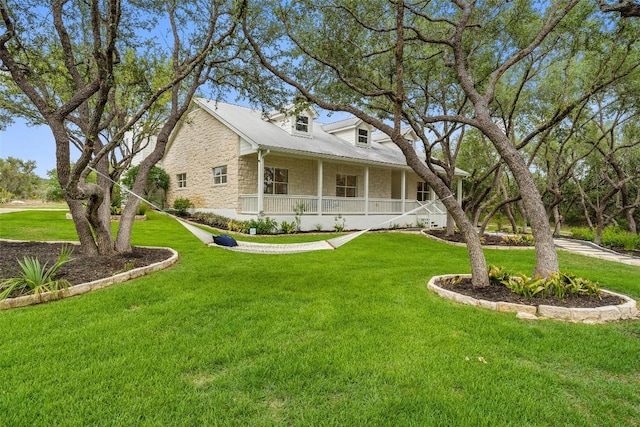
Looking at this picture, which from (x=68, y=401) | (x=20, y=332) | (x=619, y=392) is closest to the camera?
(x=68, y=401)

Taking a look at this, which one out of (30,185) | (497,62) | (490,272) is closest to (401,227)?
(497,62)

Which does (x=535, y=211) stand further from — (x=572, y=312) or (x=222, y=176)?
(x=222, y=176)

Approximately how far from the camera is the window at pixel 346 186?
15.7m

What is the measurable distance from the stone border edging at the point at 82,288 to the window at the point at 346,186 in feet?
34.3

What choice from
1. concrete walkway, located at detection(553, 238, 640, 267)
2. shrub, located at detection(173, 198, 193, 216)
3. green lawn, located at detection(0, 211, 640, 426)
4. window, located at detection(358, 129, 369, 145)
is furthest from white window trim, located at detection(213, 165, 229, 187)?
concrete walkway, located at detection(553, 238, 640, 267)

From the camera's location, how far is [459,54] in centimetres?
514

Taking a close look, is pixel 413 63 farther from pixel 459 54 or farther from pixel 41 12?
pixel 41 12

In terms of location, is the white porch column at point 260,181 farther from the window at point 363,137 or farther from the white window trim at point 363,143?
the window at point 363,137

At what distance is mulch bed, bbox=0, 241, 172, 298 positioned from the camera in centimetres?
489

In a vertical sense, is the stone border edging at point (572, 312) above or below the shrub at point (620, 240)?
below

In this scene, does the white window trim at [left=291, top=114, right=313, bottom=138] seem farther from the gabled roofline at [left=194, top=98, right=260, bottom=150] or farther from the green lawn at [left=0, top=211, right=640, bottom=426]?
the green lawn at [left=0, top=211, right=640, bottom=426]

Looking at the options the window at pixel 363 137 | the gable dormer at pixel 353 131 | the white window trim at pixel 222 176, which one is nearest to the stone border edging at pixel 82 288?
the white window trim at pixel 222 176

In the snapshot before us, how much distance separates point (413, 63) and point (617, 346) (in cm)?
726

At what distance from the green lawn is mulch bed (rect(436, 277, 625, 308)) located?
17.0 inches
